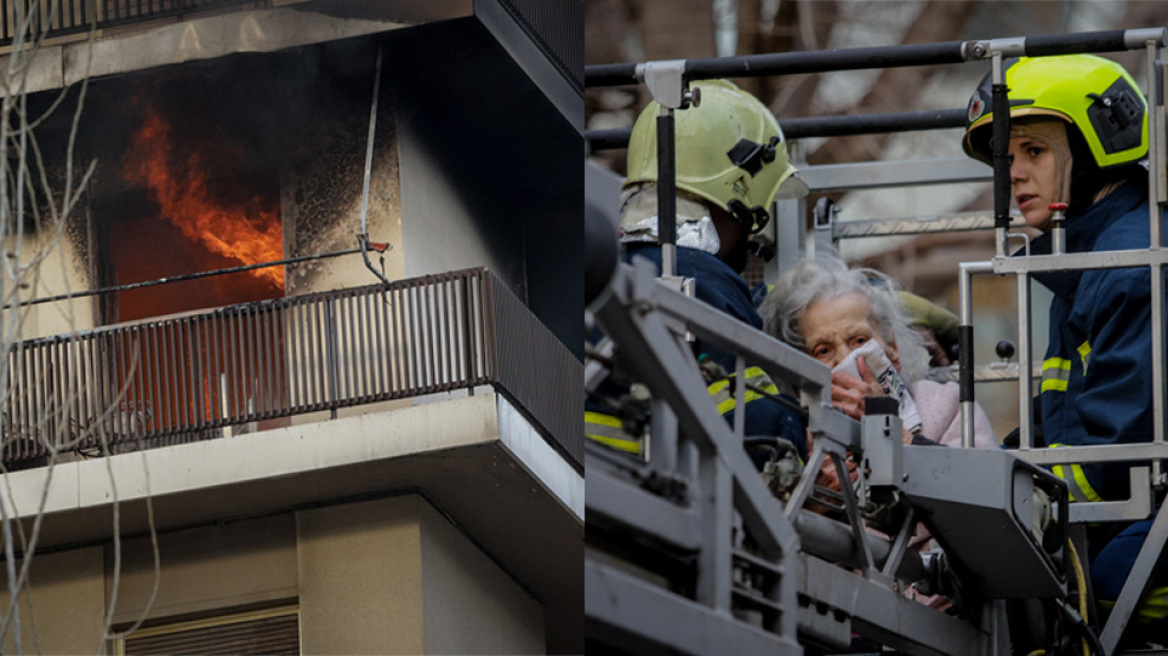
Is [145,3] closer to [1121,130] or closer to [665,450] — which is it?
[1121,130]

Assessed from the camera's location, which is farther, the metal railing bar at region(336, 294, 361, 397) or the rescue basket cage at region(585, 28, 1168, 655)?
the metal railing bar at region(336, 294, 361, 397)

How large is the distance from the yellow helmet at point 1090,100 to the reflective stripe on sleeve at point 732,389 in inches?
82.3

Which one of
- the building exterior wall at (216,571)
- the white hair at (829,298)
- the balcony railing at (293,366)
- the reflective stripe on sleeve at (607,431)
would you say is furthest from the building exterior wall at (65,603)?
the reflective stripe on sleeve at (607,431)

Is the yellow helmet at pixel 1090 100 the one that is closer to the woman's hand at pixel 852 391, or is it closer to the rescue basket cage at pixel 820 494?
the rescue basket cage at pixel 820 494

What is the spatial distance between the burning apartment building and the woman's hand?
648cm

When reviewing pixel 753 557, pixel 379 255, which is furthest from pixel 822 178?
pixel 379 255

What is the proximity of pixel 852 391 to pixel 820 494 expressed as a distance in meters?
1.17

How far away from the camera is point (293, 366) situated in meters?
13.3

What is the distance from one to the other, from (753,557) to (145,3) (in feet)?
39.4

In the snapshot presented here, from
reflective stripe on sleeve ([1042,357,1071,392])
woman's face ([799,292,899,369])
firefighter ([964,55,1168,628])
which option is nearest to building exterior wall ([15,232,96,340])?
woman's face ([799,292,899,369])

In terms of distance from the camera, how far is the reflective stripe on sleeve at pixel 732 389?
3.74 metres

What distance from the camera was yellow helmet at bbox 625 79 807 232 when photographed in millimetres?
5633

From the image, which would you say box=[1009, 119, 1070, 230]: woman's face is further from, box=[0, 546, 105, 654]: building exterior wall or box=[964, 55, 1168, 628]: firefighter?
box=[0, 546, 105, 654]: building exterior wall

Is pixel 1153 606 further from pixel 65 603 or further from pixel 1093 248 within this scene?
pixel 65 603
